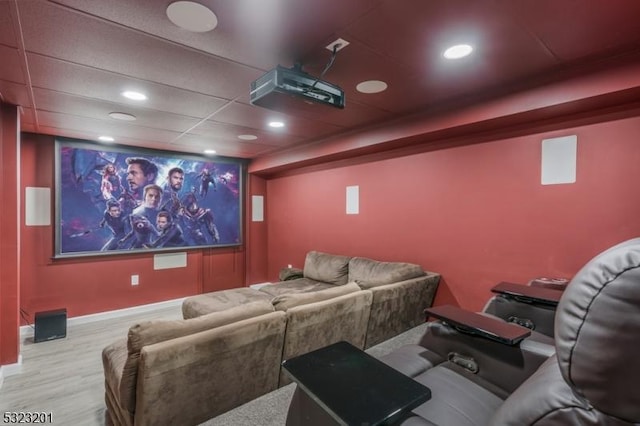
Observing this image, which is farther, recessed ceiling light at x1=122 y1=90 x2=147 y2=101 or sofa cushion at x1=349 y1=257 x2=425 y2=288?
sofa cushion at x1=349 y1=257 x2=425 y2=288

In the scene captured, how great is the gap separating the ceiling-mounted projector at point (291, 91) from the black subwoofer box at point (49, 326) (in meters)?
3.59

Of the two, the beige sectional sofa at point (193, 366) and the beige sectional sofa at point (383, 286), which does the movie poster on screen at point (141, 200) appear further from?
the beige sectional sofa at point (193, 366)

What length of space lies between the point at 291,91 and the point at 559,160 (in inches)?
92.7

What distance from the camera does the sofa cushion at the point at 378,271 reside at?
3021 mm

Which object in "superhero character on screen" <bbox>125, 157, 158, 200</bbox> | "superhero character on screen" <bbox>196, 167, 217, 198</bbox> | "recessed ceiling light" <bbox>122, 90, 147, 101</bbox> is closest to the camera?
"recessed ceiling light" <bbox>122, 90, 147, 101</bbox>

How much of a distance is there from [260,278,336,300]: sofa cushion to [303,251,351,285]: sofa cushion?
0.10 m

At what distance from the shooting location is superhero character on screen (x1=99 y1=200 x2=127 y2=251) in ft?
14.1

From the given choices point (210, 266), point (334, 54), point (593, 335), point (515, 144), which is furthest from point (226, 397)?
point (210, 266)

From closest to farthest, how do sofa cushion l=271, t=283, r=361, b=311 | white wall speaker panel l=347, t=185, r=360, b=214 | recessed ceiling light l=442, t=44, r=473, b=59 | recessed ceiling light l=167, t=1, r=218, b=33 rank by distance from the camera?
recessed ceiling light l=167, t=1, r=218, b=33 → recessed ceiling light l=442, t=44, r=473, b=59 → sofa cushion l=271, t=283, r=361, b=311 → white wall speaker panel l=347, t=185, r=360, b=214

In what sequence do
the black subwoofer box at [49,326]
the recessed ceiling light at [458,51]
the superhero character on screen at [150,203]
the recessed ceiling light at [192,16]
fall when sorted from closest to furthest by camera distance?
the recessed ceiling light at [192,16]
the recessed ceiling light at [458,51]
the black subwoofer box at [49,326]
the superhero character on screen at [150,203]

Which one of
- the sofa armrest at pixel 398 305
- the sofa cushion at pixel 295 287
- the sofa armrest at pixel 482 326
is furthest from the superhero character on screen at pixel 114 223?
the sofa armrest at pixel 482 326

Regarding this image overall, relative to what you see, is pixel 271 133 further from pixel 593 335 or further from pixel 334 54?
pixel 593 335

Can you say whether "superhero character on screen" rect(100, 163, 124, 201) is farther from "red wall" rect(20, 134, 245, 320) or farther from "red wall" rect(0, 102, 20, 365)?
"red wall" rect(0, 102, 20, 365)

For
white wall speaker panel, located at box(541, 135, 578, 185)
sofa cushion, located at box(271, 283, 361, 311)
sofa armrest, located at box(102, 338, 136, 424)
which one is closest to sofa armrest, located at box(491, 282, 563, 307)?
white wall speaker panel, located at box(541, 135, 578, 185)
